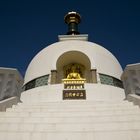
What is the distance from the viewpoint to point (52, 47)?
1462 cm

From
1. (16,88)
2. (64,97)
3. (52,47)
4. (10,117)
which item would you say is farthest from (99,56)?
(10,117)

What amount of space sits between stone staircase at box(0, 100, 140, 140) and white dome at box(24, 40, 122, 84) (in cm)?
630

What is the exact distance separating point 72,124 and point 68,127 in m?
0.17

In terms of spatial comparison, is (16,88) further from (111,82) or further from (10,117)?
(111,82)

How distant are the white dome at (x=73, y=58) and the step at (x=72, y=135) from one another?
24.9 ft

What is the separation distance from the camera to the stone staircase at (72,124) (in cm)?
512

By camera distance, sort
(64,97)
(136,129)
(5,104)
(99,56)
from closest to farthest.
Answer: (136,129)
(5,104)
(64,97)
(99,56)

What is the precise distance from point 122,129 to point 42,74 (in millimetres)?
8434

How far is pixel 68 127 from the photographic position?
554 cm

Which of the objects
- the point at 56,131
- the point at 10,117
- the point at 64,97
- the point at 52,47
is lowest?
the point at 56,131

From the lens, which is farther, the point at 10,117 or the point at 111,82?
the point at 111,82

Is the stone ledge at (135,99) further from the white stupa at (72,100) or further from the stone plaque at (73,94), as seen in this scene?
the stone plaque at (73,94)

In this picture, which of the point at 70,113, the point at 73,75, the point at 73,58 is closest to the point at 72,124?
the point at 70,113

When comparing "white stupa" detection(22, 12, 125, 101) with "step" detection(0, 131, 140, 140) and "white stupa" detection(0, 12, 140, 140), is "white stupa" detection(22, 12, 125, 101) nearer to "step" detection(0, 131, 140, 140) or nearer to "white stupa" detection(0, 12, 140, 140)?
"white stupa" detection(0, 12, 140, 140)
